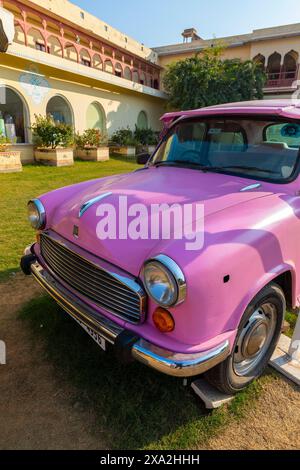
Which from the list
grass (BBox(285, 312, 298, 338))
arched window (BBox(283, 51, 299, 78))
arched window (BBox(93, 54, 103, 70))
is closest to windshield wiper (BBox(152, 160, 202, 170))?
grass (BBox(285, 312, 298, 338))

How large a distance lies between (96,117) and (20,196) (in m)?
11.8

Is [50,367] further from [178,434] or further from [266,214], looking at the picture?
[266,214]

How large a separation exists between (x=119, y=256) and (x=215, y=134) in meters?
1.65

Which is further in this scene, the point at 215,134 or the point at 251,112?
the point at 215,134

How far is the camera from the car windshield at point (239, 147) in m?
2.41

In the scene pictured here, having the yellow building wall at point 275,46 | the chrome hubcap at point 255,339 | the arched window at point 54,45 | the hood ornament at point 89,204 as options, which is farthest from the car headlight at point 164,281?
the yellow building wall at point 275,46

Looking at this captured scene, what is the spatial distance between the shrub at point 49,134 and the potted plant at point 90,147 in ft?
5.72

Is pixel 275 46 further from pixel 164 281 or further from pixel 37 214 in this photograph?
pixel 164 281

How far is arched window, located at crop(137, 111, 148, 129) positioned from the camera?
21533 millimetres

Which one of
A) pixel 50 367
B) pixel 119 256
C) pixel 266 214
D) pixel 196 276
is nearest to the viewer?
pixel 196 276

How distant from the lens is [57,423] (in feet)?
6.27

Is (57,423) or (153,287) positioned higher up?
(153,287)

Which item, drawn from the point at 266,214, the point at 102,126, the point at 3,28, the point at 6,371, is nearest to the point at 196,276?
the point at 266,214

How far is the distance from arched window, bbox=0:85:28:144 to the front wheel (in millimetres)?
12812
